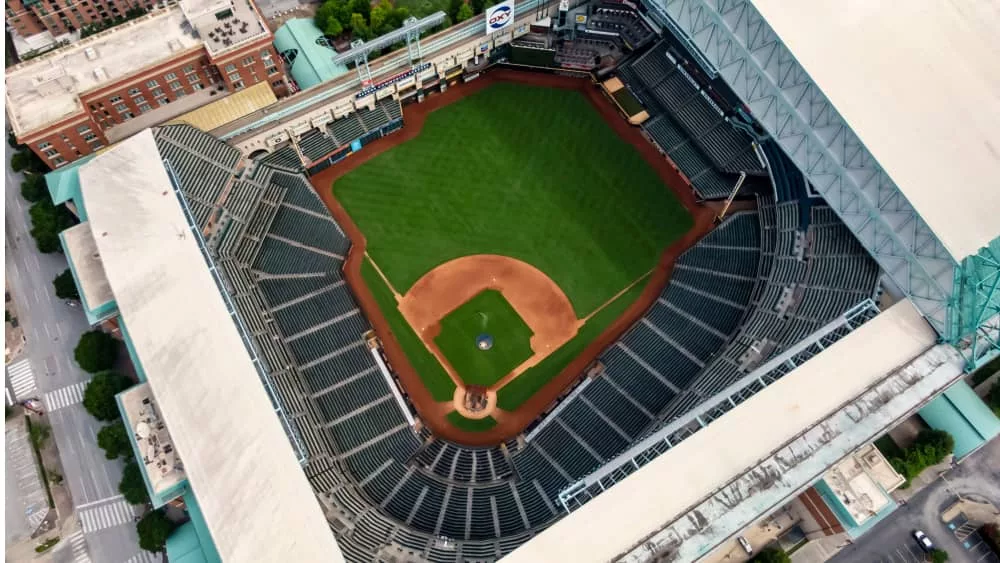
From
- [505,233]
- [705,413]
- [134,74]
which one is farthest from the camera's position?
[505,233]

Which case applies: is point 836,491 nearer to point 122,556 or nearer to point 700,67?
point 700,67

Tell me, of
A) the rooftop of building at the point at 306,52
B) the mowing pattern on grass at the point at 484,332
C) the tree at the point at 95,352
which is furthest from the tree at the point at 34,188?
the mowing pattern on grass at the point at 484,332

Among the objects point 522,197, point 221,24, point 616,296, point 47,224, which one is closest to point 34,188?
point 47,224

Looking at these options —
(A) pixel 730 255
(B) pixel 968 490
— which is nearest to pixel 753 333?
(A) pixel 730 255

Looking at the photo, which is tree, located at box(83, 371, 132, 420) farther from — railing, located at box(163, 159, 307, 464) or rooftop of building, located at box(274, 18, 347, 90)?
rooftop of building, located at box(274, 18, 347, 90)

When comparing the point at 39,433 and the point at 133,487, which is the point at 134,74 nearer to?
the point at 39,433

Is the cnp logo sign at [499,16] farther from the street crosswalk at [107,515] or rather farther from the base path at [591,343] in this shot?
the street crosswalk at [107,515]
